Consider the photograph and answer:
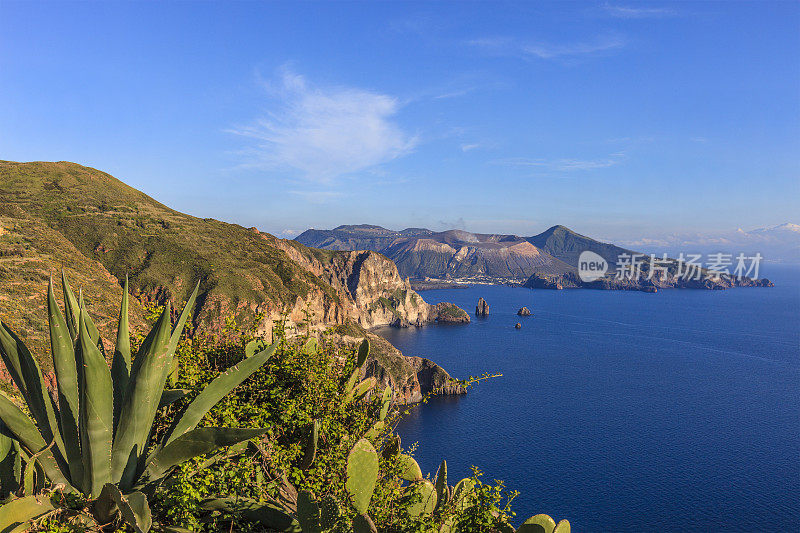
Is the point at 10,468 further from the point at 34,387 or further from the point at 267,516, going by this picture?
the point at 267,516

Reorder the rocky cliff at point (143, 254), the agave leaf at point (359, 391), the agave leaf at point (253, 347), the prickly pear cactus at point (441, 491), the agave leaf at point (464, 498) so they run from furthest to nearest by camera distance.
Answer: the rocky cliff at point (143, 254) → the agave leaf at point (359, 391) → the agave leaf at point (253, 347) → the prickly pear cactus at point (441, 491) → the agave leaf at point (464, 498)

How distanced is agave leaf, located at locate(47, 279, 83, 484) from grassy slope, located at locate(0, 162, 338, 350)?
6095 centimetres

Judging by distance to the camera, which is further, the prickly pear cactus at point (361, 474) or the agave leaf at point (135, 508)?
the prickly pear cactus at point (361, 474)

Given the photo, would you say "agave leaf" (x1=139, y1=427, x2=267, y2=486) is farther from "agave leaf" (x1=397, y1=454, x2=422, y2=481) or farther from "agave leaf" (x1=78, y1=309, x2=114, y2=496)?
"agave leaf" (x1=397, y1=454, x2=422, y2=481)

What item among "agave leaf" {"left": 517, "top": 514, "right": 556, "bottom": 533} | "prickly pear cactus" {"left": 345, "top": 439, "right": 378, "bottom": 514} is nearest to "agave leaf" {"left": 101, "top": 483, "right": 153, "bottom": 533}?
"prickly pear cactus" {"left": 345, "top": 439, "right": 378, "bottom": 514}

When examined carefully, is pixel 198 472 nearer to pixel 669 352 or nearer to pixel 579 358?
pixel 579 358

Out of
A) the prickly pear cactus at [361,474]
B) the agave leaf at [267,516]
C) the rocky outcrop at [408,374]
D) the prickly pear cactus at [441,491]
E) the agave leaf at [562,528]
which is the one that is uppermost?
the prickly pear cactus at [361,474]

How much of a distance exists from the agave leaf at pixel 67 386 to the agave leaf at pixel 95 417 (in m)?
0.27

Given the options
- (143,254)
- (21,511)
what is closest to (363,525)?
(21,511)

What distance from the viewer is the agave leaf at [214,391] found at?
5.83m

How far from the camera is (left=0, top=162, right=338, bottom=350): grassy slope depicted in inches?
2670

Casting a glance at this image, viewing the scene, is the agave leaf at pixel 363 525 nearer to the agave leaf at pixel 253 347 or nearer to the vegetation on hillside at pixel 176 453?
the vegetation on hillside at pixel 176 453

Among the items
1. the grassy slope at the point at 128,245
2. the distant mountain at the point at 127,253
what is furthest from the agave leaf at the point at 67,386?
the grassy slope at the point at 128,245

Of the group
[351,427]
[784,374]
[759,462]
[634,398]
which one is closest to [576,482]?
[759,462]
